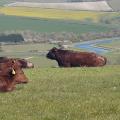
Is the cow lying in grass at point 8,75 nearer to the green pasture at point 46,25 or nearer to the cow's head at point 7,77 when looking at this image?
the cow's head at point 7,77

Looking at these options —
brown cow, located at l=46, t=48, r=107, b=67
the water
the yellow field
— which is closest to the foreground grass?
brown cow, located at l=46, t=48, r=107, b=67

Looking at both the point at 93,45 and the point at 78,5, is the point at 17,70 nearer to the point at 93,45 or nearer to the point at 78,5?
the point at 93,45

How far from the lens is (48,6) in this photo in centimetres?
13625

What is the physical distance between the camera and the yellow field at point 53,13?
389 feet

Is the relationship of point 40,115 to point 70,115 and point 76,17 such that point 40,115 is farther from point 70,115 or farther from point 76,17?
point 76,17

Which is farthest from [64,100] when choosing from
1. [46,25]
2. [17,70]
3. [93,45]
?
[46,25]

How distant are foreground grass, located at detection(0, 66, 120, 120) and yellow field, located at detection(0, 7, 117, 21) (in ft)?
335

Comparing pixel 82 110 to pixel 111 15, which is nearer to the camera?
pixel 82 110

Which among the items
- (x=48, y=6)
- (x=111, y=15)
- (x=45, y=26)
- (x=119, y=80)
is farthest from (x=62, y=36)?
(x=119, y=80)

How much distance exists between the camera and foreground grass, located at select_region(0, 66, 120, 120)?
380 inches

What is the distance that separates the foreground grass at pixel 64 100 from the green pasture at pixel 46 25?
278 ft

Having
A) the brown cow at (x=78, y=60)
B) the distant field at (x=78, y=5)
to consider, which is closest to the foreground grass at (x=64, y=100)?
the brown cow at (x=78, y=60)

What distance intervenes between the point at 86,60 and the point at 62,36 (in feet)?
236

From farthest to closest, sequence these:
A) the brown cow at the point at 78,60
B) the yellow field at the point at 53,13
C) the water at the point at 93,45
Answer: the yellow field at the point at 53,13 < the water at the point at 93,45 < the brown cow at the point at 78,60
